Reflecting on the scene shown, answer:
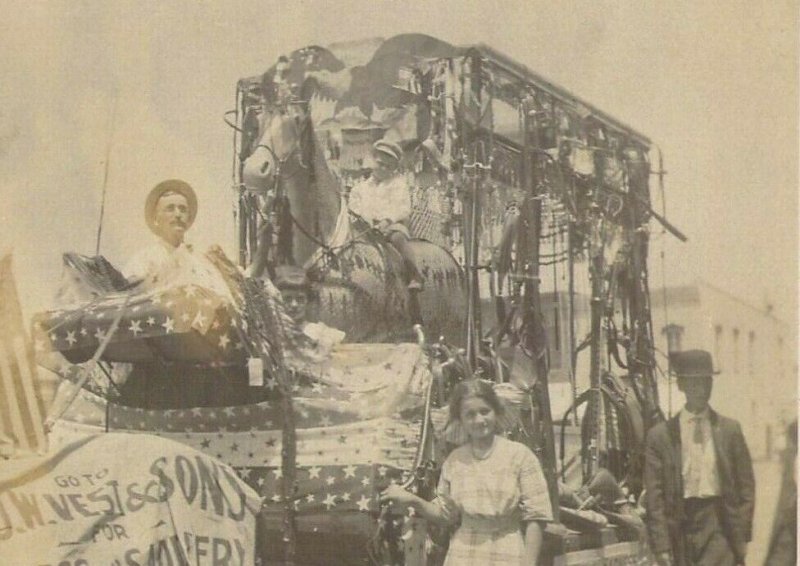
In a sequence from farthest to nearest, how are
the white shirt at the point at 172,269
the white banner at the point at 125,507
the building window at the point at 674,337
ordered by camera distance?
the white shirt at the point at 172,269 < the white banner at the point at 125,507 < the building window at the point at 674,337

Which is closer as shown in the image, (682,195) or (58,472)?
(682,195)

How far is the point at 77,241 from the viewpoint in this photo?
3.64 meters

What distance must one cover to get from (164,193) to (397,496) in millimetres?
1281

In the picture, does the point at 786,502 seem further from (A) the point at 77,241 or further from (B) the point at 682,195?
(A) the point at 77,241

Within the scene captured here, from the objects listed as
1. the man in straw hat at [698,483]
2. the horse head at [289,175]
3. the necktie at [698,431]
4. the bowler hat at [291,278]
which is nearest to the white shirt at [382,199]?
the horse head at [289,175]

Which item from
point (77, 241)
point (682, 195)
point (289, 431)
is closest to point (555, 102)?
point (682, 195)

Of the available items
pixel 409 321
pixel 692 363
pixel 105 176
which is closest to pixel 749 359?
pixel 692 363

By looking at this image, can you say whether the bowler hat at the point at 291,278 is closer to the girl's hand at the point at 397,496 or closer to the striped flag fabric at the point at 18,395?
the girl's hand at the point at 397,496

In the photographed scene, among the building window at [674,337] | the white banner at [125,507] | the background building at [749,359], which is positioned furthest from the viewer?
the white banner at [125,507]

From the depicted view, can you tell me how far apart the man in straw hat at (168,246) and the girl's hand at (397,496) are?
2.99ft

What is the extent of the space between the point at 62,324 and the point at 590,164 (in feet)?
5.95

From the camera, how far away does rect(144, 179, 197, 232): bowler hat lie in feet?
11.8

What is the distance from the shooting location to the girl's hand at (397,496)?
10.7ft

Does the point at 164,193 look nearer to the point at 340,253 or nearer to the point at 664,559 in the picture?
the point at 340,253
